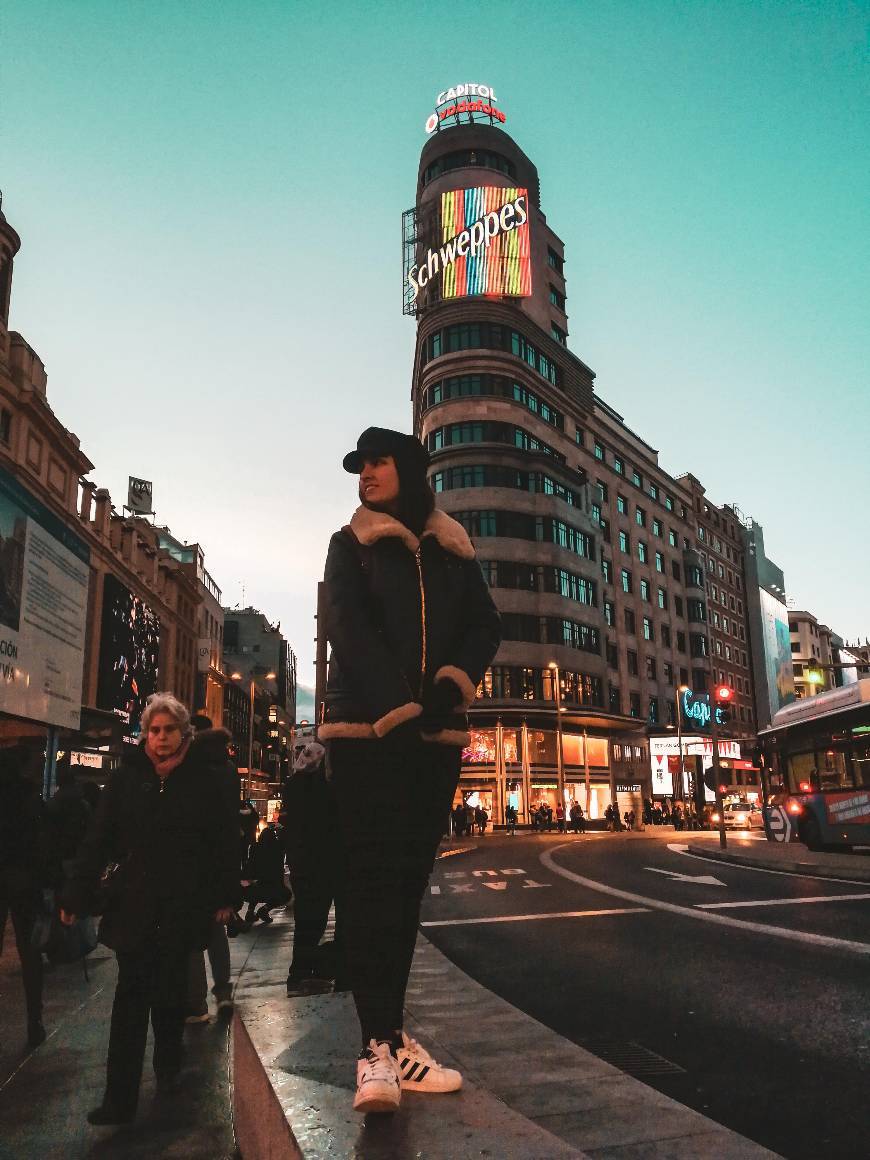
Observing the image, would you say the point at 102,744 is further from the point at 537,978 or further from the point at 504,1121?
the point at 504,1121

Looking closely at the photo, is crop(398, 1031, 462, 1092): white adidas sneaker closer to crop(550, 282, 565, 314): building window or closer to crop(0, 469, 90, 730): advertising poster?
crop(0, 469, 90, 730): advertising poster

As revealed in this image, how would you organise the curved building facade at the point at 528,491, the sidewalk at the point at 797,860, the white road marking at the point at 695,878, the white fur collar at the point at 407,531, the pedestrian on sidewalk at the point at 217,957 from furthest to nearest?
1. the curved building facade at the point at 528,491
2. the sidewalk at the point at 797,860
3. the white road marking at the point at 695,878
4. the pedestrian on sidewalk at the point at 217,957
5. the white fur collar at the point at 407,531

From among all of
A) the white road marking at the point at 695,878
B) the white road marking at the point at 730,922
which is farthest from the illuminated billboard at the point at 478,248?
the white road marking at the point at 730,922

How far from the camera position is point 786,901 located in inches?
386

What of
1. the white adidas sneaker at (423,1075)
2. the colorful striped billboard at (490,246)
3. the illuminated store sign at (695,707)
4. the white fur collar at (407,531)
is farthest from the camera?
the illuminated store sign at (695,707)

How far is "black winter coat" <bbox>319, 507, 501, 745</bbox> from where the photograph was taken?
2658 millimetres

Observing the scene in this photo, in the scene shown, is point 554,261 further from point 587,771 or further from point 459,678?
point 459,678

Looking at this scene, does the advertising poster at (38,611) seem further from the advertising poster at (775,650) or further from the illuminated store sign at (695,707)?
the advertising poster at (775,650)

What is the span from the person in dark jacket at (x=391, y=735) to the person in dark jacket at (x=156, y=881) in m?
1.18

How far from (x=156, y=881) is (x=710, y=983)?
3.60 meters

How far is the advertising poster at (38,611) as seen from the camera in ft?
65.7

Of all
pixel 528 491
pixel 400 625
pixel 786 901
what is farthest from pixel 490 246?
pixel 400 625

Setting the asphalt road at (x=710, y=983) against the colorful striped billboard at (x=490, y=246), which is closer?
the asphalt road at (x=710, y=983)

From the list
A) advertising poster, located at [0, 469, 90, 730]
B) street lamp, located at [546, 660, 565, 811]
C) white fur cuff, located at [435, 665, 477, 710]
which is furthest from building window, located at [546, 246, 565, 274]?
white fur cuff, located at [435, 665, 477, 710]
